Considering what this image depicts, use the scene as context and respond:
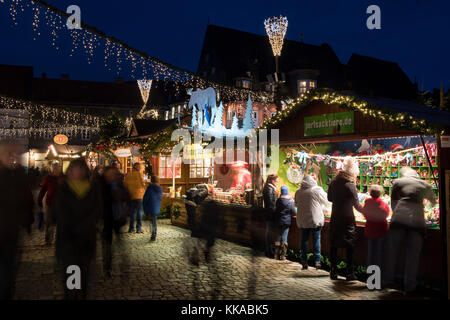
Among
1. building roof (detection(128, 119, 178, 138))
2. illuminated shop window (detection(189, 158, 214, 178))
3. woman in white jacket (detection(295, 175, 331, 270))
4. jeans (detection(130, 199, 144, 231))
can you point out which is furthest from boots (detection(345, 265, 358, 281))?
building roof (detection(128, 119, 178, 138))

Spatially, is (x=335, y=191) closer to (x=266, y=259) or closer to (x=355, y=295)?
(x=355, y=295)

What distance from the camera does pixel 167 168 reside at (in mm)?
16266

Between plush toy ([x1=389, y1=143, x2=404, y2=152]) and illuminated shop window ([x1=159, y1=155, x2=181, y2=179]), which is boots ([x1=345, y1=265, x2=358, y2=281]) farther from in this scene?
illuminated shop window ([x1=159, y1=155, x2=181, y2=179])

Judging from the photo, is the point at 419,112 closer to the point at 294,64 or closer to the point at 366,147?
the point at 366,147

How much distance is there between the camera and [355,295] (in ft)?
19.0

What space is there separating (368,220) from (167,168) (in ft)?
35.7

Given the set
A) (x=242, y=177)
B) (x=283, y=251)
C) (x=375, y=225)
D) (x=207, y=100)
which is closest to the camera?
(x=375, y=225)

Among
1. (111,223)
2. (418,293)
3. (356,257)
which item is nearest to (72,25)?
(111,223)

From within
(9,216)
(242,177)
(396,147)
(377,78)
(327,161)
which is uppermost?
(377,78)

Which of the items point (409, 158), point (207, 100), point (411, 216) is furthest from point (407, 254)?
point (207, 100)

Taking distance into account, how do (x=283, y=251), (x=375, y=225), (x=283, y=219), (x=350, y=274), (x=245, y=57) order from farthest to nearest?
(x=245, y=57)
(x=283, y=251)
(x=283, y=219)
(x=350, y=274)
(x=375, y=225)

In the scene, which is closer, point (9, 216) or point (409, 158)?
point (9, 216)

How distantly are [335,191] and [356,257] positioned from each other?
142 cm
